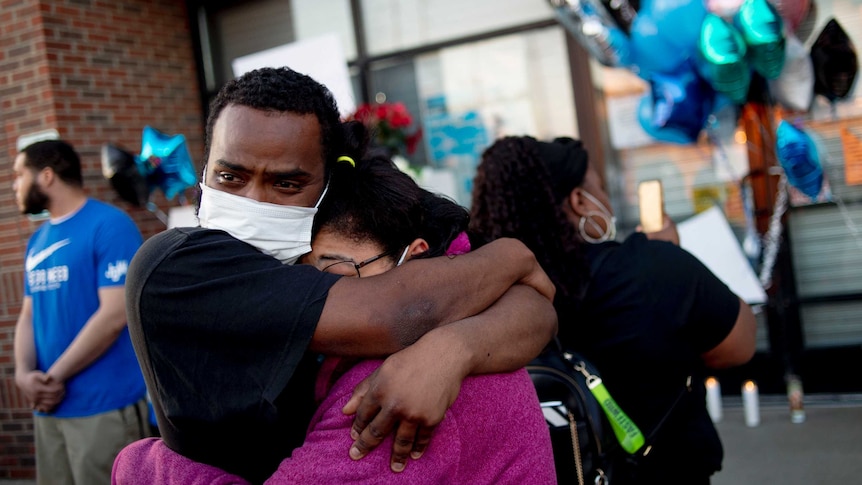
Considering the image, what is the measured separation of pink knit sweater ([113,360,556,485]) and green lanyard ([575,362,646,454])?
0.49 meters

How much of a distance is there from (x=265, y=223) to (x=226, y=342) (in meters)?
0.28

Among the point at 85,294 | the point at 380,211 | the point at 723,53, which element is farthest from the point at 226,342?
the point at 723,53

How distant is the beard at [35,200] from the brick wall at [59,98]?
70.8 inches

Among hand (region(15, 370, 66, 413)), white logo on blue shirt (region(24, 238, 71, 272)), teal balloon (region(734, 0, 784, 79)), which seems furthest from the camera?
white logo on blue shirt (region(24, 238, 71, 272))

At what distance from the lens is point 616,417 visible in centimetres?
204

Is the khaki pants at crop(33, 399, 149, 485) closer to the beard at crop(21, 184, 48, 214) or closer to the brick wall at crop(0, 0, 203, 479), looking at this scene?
the beard at crop(21, 184, 48, 214)

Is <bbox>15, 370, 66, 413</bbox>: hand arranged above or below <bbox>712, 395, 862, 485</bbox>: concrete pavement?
above

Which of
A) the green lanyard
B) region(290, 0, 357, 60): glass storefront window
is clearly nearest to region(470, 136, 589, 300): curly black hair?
the green lanyard

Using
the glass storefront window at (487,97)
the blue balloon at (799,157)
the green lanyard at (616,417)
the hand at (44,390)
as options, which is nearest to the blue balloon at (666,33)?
the blue balloon at (799,157)

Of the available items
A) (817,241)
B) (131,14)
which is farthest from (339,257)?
(131,14)

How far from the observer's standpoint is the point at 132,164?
5500 millimetres

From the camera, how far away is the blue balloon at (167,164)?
5.43 meters

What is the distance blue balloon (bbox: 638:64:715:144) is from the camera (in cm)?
427

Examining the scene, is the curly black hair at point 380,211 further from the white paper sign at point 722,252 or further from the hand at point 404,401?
the white paper sign at point 722,252
